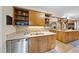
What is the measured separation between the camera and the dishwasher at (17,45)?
2860 mm

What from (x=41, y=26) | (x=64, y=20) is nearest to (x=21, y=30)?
(x=41, y=26)

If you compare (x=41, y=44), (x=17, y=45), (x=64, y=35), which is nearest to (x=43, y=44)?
(x=41, y=44)

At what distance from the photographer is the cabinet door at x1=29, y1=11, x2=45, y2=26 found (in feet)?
15.0

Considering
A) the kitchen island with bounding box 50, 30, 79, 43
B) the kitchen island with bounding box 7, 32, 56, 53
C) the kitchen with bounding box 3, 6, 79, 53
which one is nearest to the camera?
the kitchen with bounding box 3, 6, 79, 53

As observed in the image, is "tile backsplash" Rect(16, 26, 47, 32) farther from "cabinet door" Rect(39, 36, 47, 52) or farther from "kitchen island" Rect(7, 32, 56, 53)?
"cabinet door" Rect(39, 36, 47, 52)

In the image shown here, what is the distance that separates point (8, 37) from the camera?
2.87 m

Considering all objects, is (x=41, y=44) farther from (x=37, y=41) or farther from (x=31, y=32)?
(x=31, y=32)

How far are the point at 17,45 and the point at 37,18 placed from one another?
215 cm

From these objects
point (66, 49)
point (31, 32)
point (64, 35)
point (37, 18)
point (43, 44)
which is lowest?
point (66, 49)

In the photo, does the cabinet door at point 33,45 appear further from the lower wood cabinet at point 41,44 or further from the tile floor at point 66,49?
the tile floor at point 66,49

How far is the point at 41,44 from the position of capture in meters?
3.80

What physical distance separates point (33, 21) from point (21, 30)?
721 millimetres

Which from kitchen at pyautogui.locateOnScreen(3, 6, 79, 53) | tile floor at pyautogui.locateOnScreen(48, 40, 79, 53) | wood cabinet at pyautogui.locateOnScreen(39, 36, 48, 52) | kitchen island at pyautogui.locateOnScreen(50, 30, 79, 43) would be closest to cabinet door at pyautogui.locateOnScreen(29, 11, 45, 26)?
kitchen at pyautogui.locateOnScreen(3, 6, 79, 53)
